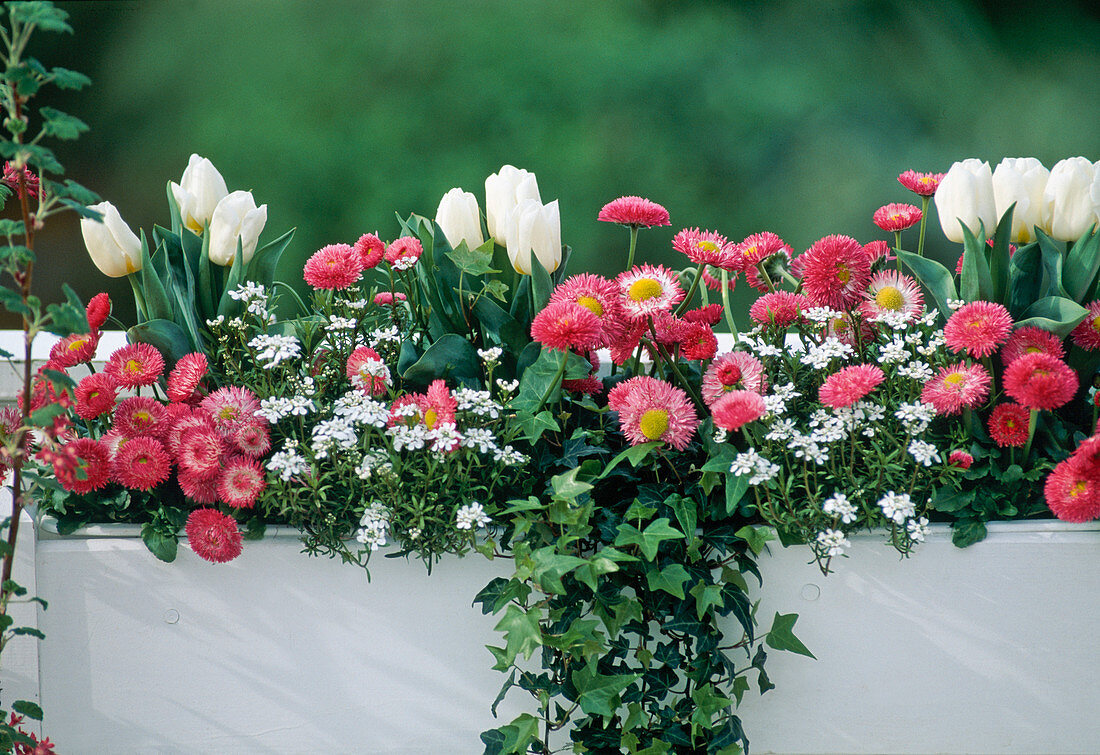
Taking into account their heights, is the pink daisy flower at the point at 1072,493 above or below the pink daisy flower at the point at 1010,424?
below

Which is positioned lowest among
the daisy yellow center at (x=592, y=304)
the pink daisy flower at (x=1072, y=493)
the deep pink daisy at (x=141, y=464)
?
the pink daisy flower at (x=1072, y=493)

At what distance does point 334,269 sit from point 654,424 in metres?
0.43

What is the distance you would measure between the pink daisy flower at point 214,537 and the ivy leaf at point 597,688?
15.4 inches

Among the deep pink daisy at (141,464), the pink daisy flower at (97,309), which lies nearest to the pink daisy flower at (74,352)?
the pink daisy flower at (97,309)

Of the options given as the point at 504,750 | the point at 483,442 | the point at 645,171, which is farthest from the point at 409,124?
the point at 504,750

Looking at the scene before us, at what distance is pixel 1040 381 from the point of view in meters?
0.88

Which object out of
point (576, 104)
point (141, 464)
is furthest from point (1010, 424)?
point (576, 104)

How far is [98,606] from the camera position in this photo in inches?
38.8

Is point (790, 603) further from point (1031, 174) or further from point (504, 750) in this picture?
point (1031, 174)

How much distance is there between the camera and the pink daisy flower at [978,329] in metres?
0.92

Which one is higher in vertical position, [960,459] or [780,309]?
[780,309]

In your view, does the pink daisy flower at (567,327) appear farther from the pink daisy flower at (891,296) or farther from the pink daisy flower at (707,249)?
the pink daisy flower at (891,296)

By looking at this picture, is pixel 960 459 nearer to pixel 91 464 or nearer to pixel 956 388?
pixel 956 388

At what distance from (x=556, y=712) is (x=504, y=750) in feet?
0.25
